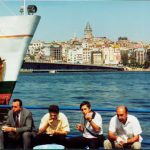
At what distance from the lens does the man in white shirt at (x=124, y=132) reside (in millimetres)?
5082

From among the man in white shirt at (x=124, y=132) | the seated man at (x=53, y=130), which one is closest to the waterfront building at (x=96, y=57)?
the seated man at (x=53, y=130)

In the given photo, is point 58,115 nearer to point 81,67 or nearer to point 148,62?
point 81,67

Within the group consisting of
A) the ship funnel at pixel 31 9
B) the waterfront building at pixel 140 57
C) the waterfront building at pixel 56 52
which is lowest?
the ship funnel at pixel 31 9

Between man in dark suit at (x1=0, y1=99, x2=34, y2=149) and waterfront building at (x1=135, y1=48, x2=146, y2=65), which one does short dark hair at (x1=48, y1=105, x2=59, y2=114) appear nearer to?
man in dark suit at (x1=0, y1=99, x2=34, y2=149)

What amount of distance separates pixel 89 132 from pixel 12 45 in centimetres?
865

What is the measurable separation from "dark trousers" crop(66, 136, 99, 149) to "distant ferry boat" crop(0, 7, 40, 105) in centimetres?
810

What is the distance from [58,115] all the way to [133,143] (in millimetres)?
1142

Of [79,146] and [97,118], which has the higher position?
[97,118]

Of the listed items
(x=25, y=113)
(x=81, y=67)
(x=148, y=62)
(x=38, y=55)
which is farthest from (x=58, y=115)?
(x=38, y=55)

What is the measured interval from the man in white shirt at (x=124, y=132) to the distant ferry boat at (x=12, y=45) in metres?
8.71

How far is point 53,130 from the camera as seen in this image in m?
5.74

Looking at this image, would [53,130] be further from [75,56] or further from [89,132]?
[75,56]

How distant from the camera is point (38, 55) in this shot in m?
171

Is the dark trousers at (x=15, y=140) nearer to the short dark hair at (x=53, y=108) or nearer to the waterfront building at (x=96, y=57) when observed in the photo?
the short dark hair at (x=53, y=108)
